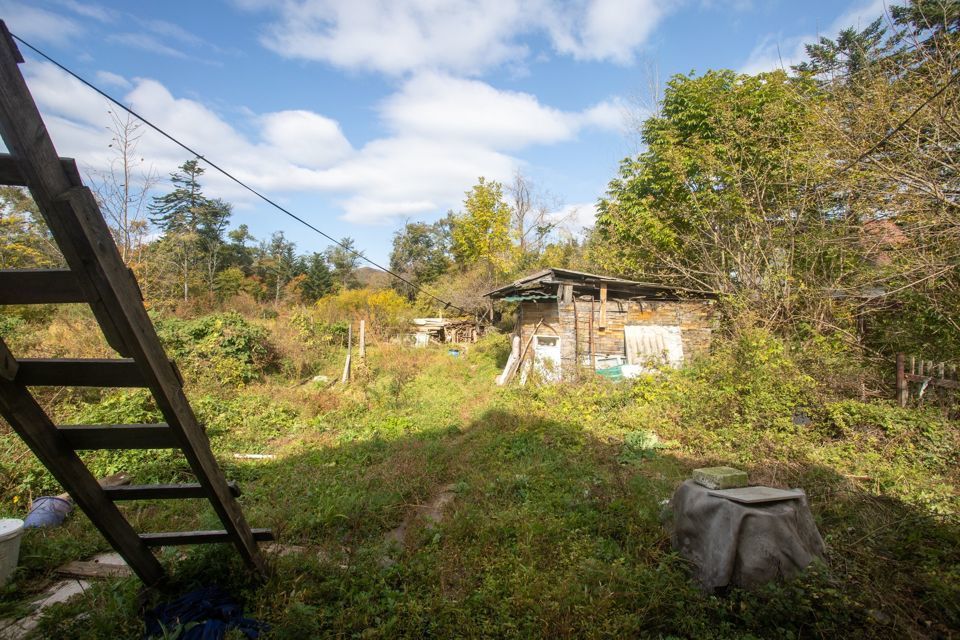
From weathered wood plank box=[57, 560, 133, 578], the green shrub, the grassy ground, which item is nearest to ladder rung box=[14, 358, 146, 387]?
the grassy ground

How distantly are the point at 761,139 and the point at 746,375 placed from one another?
6.88 m

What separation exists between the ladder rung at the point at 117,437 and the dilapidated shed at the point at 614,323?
8.50 m

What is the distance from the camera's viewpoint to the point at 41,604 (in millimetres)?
2979

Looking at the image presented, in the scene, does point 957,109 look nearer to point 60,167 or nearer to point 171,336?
point 60,167

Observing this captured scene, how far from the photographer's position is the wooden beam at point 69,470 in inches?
70.7

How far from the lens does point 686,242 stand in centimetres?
1161

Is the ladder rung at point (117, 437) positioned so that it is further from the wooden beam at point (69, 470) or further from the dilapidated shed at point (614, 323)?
the dilapidated shed at point (614, 323)

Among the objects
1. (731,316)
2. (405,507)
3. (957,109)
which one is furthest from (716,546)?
(731,316)

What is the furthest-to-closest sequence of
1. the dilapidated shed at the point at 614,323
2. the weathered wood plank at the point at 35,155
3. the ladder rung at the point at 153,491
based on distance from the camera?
the dilapidated shed at the point at 614,323
the ladder rung at the point at 153,491
the weathered wood plank at the point at 35,155

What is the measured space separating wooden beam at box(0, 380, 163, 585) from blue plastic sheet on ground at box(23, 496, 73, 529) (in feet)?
8.31

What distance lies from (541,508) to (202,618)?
2884 millimetres

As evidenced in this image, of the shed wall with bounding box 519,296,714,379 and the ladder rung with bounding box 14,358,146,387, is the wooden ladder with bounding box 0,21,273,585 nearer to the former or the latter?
the ladder rung with bounding box 14,358,146,387

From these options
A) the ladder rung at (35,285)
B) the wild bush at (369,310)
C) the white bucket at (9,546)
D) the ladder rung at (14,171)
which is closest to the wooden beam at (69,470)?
the ladder rung at (35,285)

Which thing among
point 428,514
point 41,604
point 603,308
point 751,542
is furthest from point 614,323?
point 41,604
